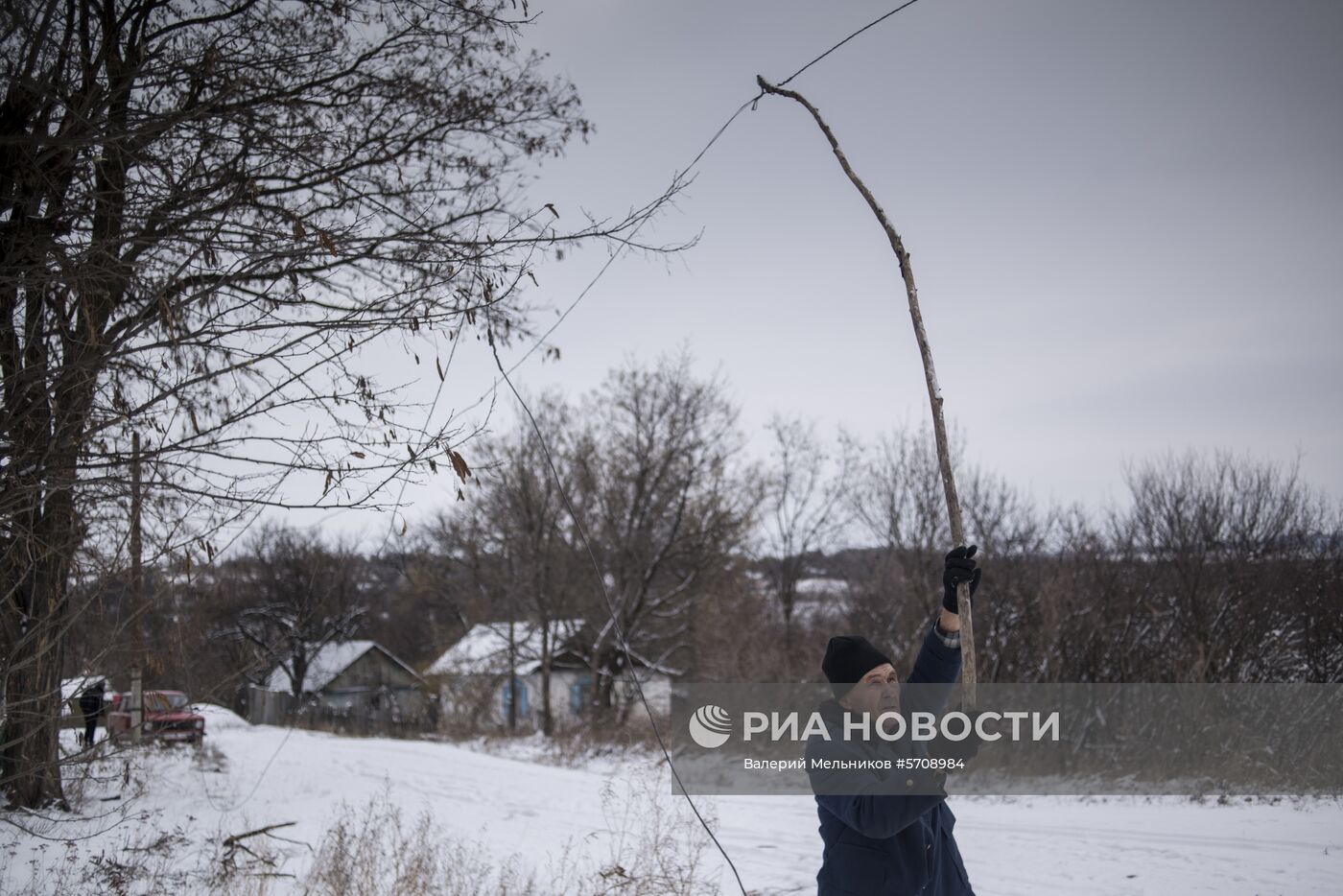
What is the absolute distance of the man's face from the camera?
3.33 metres

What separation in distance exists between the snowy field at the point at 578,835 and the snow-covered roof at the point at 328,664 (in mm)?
47337

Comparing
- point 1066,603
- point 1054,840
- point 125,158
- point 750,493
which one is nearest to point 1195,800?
point 1054,840

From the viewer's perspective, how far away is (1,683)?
4.82m

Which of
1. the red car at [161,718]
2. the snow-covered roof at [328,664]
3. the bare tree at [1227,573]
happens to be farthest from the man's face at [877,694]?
the snow-covered roof at [328,664]

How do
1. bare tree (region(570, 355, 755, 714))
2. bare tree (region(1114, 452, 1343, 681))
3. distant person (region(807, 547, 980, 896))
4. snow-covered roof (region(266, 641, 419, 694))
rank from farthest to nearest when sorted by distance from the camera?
snow-covered roof (region(266, 641, 419, 694))
bare tree (region(570, 355, 755, 714))
bare tree (region(1114, 452, 1343, 681))
distant person (region(807, 547, 980, 896))

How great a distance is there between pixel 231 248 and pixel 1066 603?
13.4m

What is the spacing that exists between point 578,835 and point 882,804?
728 centimetres

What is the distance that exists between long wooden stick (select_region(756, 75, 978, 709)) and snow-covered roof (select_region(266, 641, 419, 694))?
190ft

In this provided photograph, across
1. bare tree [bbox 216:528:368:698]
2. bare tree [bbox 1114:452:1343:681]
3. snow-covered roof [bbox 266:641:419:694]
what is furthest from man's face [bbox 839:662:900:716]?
snow-covered roof [bbox 266:641:419:694]

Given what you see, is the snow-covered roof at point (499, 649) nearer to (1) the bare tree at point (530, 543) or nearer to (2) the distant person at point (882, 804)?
(1) the bare tree at point (530, 543)

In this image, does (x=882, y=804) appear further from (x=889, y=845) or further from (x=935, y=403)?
(x=935, y=403)

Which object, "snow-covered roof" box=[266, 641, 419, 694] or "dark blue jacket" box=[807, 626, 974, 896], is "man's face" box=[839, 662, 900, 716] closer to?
"dark blue jacket" box=[807, 626, 974, 896]

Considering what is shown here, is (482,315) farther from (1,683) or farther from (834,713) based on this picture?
(834,713)

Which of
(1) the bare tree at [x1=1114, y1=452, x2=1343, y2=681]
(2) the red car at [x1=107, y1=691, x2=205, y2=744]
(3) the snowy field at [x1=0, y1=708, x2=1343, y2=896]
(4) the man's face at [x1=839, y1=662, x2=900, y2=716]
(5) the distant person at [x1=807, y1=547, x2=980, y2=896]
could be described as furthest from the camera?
(1) the bare tree at [x1=1114, y1=452, x2=1343, y2=681]
